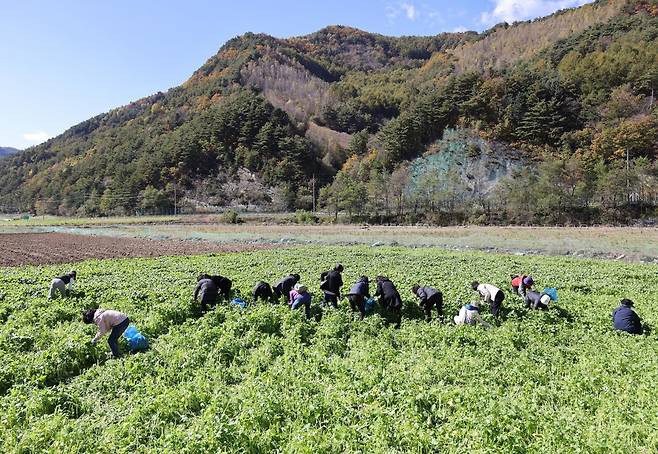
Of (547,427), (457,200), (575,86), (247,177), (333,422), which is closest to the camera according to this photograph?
(547,427)

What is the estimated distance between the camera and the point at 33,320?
13.2 metres

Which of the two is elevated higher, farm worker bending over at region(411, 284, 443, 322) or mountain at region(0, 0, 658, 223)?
mountain at region(0, 0, 658, 223)

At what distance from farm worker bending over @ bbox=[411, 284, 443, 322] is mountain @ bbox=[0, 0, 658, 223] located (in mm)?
66418

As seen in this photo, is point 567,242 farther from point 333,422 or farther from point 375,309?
point 333,422

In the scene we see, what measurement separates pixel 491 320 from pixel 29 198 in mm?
195453

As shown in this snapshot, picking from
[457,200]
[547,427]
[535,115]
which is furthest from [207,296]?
[535,115]

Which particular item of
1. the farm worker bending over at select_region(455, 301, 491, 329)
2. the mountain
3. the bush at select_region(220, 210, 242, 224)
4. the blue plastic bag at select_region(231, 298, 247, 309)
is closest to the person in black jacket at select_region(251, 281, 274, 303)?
the blue plastic bag at select_region(231, 298, 247, 309)

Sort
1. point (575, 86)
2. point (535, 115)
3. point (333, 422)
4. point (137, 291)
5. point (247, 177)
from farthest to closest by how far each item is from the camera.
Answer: point (247, 177) → point (575, 86) → point (535, 115) → point (137, 291) → point (333, 422)

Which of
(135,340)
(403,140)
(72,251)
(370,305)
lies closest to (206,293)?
(135,340)

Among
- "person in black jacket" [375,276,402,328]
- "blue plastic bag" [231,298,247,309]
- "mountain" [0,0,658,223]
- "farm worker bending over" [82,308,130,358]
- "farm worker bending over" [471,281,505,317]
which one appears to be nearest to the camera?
"farm worker bending over" [82,308,130,358]

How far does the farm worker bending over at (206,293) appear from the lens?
14.4 meters

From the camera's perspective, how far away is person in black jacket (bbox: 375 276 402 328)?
13.2 metres

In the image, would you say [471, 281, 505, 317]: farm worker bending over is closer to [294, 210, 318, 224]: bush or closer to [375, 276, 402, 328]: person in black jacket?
[375, 276, 402, 328]: person in black jacket

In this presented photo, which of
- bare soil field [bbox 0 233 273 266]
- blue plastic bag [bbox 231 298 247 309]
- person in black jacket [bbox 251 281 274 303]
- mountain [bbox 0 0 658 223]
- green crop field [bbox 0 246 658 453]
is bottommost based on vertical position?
bare soil field [bbox 0 233 273 266]
